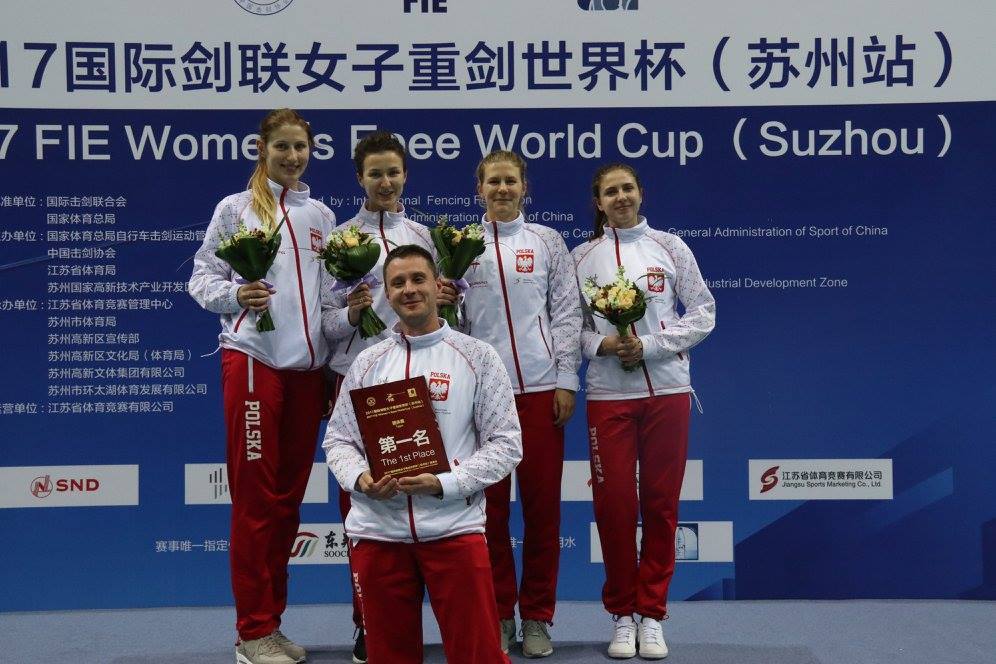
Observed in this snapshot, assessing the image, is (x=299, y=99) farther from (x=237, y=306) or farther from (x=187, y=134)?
(x=237, y=306)

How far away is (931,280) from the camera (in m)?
4.42

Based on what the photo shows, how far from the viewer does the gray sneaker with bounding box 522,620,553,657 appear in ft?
11.8

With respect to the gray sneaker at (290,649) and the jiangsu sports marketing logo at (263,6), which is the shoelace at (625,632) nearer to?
the gray sneaker at (290,649)

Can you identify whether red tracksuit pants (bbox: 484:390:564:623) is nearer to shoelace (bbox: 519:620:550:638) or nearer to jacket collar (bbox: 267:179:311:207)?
shoelace (bbox: 519:620:550:638)

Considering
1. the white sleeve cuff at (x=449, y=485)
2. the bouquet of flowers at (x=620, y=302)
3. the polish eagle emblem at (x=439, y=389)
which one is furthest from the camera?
the bouquet of flowers at (x=620, y=302)

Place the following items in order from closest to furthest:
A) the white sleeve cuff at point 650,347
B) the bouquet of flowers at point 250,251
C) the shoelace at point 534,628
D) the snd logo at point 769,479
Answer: the bouquet of flowers at point 250,251, the white sleeve cuff at point 650,347, the shoelace at point 534,628, the snd logo at point 769,479

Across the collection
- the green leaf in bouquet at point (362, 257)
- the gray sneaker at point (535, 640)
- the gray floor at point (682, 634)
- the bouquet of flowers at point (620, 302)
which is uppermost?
the green leaf in bouquet at point (362, 257)

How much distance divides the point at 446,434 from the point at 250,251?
0.98m

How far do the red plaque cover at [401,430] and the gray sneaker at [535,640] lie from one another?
4.45ft

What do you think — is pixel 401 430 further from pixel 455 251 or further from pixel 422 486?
pixel 455 251

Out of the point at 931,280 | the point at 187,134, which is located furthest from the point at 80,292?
the point at 931,280

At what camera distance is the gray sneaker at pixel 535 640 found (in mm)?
3590

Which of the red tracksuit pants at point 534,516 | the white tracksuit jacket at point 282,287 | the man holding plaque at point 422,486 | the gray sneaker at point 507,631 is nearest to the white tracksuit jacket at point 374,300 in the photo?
the white tracksuit jacket at point 282,287

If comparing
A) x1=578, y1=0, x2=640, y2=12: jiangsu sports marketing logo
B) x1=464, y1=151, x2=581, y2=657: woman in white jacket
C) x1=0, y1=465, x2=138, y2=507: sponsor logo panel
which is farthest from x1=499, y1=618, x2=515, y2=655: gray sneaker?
x1=578, y1=0, x2=640, y2=12: jiangsu sports marketing logo
